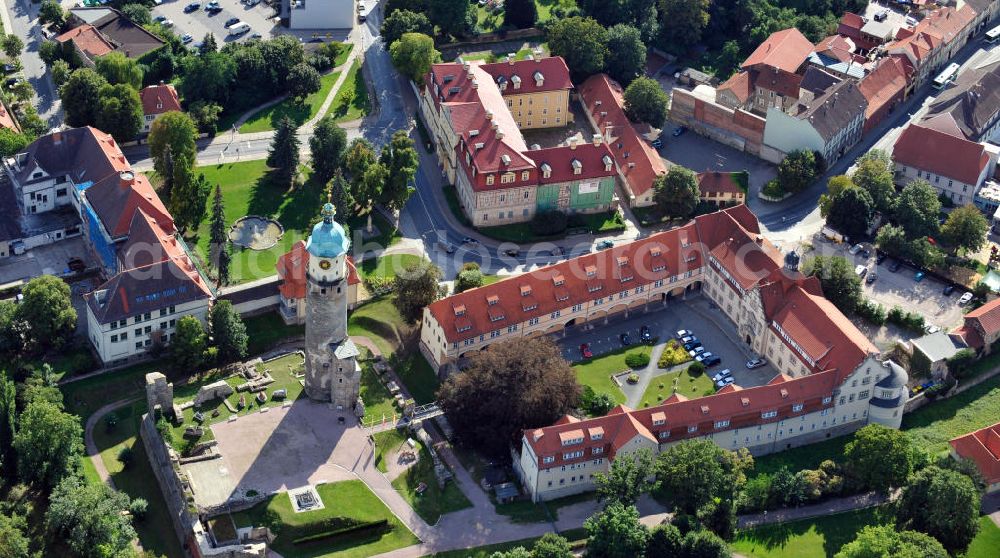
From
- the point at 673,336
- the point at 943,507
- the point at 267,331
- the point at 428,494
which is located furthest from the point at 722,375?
the point at 267,331

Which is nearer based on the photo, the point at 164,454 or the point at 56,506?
the point at 56,506

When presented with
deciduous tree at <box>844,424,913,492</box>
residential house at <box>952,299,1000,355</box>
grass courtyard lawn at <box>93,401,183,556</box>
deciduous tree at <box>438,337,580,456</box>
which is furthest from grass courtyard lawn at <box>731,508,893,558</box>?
grass courtyard lawn at <box>93,401,183,556</box>

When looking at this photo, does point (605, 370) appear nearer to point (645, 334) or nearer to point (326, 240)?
point (645, 334)

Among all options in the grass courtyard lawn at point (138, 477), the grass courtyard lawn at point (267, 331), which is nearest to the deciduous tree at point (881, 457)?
the grass courtyard lawn at point (267, 331)

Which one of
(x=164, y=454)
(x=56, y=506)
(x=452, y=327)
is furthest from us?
(x=452, y=327)

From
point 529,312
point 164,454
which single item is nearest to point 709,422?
point 529,312

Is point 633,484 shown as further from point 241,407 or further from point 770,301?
point 241,407

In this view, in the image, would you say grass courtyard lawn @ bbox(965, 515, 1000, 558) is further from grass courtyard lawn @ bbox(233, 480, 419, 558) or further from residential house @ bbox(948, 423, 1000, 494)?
grass courtyard lawn @ bbox(233, 480, 419, 558)
